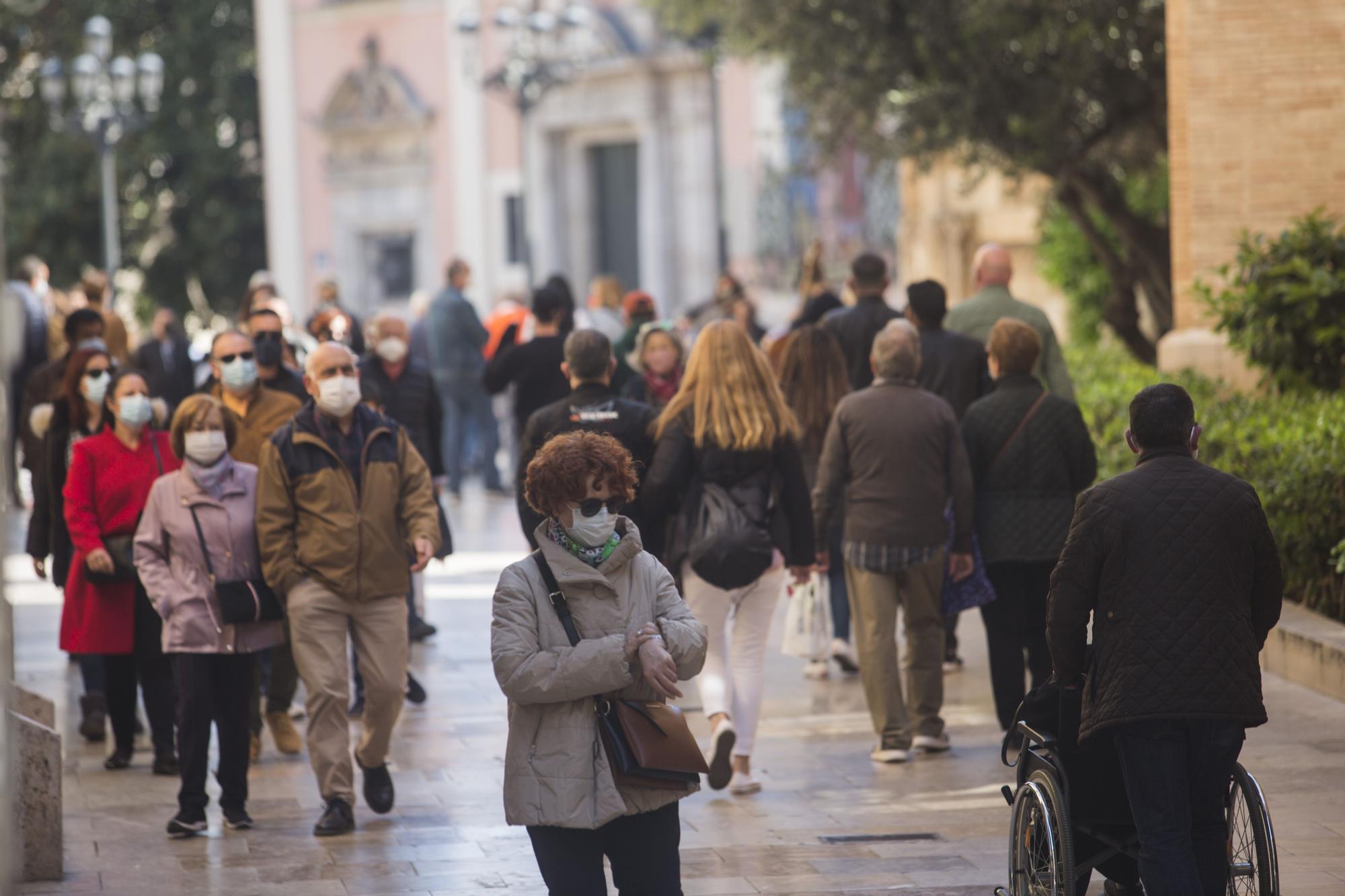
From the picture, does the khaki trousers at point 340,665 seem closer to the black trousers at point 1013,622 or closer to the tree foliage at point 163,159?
the black trousers at point 1013,622

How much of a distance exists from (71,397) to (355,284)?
28.2 metres

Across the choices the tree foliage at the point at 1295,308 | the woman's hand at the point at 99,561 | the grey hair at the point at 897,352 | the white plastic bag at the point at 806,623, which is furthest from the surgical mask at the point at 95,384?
the tree foliage at the point at 1295,308

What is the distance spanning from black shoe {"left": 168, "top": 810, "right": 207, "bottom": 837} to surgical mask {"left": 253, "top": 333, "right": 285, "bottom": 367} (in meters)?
2.67

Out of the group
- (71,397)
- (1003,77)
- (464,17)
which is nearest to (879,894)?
(71,397)

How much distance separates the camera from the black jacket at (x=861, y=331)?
11.2 meters

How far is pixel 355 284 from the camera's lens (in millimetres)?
37500

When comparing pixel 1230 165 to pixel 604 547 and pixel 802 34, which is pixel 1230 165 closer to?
pixel 802 34

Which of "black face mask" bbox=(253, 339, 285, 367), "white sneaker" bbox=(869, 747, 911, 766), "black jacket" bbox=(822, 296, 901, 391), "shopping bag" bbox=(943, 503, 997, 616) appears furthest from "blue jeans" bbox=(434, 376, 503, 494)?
"white sneaker" bbox=(869, 747, 911, 766)

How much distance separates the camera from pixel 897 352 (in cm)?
853

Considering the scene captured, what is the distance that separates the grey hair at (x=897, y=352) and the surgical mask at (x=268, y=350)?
299 cm

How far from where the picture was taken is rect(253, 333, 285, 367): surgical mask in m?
9.77

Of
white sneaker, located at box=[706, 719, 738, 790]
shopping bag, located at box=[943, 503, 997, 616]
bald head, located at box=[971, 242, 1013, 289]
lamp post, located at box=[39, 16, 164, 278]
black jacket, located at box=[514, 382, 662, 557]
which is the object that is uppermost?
lamp post, located at box=[39, 16, 164, 278]

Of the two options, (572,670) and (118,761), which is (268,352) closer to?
(118,761)

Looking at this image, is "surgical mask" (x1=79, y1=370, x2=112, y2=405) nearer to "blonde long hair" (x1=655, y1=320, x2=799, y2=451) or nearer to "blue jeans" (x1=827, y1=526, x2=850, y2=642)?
"blonde long hair" (x1=655, y1=320, x2=799, y2=451)
